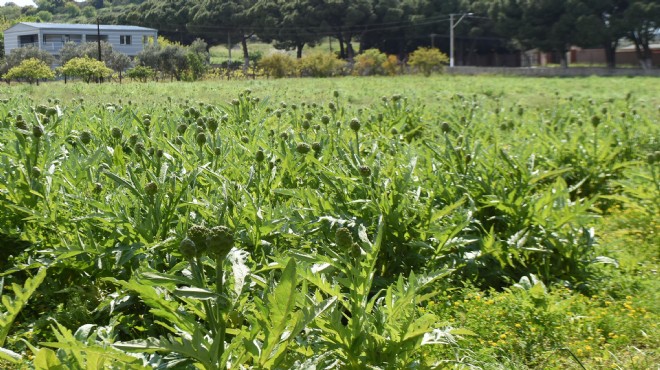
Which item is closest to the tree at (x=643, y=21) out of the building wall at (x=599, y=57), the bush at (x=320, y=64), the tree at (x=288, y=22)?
the building wall at (x=599, y=57)

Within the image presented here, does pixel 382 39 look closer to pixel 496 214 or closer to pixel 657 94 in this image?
pixel 657 94

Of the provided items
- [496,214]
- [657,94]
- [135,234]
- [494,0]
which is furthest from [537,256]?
[494,0]

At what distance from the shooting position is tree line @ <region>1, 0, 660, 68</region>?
41.5 meters

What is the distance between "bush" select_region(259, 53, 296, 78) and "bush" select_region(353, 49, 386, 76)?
4160mm

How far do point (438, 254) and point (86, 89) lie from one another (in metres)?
20.6

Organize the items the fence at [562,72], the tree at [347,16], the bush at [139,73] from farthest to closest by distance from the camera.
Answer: the tree at [347,16] → the bush at [139,73] → the fence at [562,72]

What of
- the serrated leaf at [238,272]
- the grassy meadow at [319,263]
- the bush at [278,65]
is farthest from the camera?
the bush at [278,65]

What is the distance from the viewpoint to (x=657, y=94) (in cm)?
2016

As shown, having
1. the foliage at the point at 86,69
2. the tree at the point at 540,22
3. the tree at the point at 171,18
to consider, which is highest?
the tree at the point at 171,18

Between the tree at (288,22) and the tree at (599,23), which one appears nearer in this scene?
the tree at (599,23)

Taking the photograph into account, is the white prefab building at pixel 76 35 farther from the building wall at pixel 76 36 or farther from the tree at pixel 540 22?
the tree at pixel 540 22

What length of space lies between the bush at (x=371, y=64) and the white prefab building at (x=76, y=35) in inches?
875

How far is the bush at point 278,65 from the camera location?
145ft

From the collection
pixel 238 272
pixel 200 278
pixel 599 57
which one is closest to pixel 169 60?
pixel 599 57
